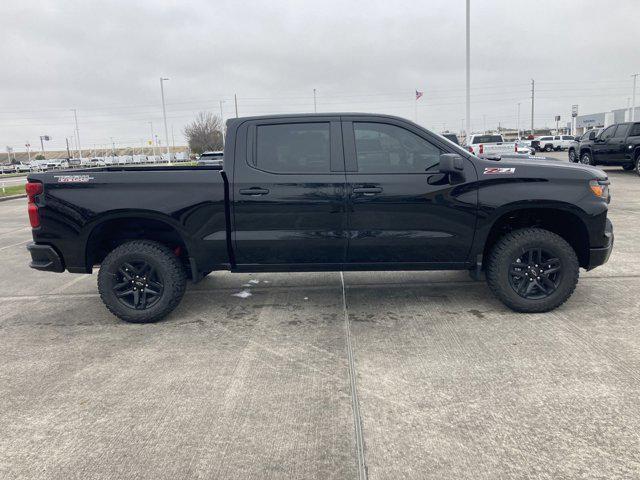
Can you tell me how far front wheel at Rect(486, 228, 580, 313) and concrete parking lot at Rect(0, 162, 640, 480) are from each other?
0.18 m

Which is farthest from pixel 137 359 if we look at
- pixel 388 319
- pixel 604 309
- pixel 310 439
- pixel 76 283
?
pixel 604 309

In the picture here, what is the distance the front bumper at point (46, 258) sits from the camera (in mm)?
4824

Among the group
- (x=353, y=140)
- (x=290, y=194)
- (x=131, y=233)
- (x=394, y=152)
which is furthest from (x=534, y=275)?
(x=131, y=233)

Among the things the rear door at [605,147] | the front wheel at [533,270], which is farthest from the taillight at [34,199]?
the rear door at [605,147]

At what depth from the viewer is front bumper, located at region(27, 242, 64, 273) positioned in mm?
4824

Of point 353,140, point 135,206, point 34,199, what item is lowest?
point 135,206

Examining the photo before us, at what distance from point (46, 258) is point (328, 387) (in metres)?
3.08

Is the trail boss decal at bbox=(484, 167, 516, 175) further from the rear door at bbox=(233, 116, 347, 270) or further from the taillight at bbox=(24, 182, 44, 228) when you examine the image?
the taillight at bbox=(24, 182, 44, 228)

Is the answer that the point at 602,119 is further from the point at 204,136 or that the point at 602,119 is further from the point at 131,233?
the point at 131,233

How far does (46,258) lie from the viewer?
4840 mm

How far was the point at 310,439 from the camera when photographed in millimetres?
2877

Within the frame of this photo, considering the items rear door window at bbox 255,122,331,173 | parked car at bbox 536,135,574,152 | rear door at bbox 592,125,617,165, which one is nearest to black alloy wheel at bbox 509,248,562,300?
rear door window at bbox 255,122,331,173

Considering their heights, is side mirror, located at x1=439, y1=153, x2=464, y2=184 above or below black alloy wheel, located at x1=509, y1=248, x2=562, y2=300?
above

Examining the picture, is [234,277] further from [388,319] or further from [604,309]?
[604,309]
